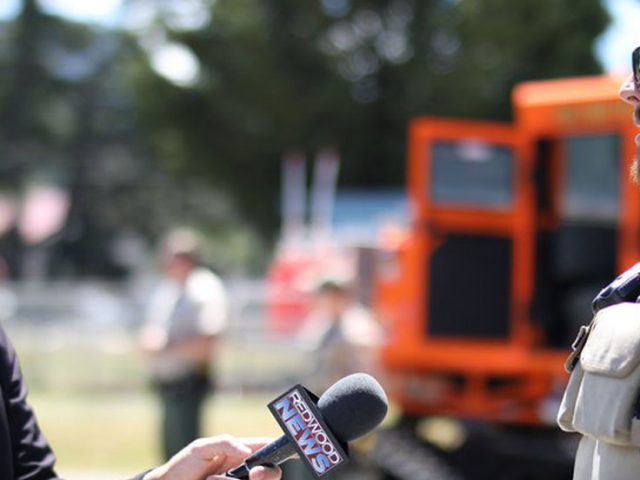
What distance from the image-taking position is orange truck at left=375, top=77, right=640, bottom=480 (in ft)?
25.4

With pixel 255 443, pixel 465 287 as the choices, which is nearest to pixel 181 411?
pixel 465 287

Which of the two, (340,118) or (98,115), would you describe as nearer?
(340,118)

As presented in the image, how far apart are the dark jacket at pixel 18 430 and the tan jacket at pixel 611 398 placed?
3.85 feet

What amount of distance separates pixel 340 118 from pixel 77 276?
1646cm

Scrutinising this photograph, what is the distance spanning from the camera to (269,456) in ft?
7.17

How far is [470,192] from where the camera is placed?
8.11 metres

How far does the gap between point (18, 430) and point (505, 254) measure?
5.87 m

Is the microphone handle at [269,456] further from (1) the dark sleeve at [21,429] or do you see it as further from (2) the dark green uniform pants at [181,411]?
(2) the dark green uniform pants at [181,411]

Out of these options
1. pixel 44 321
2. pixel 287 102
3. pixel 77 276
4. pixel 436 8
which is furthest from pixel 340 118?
pixel 77 276

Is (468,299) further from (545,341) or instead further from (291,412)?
A: (291,412)

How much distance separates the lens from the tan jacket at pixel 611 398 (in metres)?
1.98

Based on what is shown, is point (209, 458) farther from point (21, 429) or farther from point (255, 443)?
point (21, 429)

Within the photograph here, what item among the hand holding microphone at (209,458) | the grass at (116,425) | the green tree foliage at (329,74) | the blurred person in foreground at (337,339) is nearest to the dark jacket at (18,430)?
the hand holding microphone at (209,458)

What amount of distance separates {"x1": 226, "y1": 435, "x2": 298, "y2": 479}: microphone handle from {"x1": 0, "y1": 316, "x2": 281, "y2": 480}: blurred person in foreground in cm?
2
